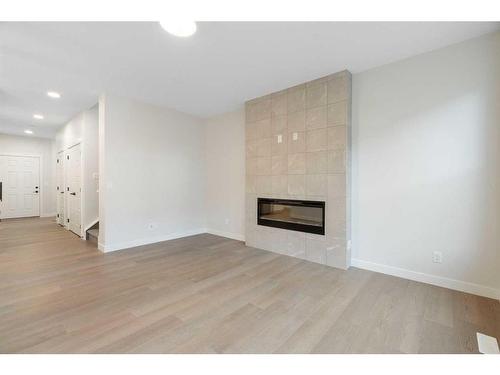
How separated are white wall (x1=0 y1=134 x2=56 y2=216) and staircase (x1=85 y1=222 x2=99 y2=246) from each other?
469 cm

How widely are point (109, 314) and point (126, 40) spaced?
8.74ft

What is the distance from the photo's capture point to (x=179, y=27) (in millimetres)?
2070

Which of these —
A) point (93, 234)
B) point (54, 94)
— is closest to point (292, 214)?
point (93, 234)

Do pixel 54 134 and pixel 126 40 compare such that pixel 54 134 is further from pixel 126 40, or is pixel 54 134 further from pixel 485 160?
pixel 485 160

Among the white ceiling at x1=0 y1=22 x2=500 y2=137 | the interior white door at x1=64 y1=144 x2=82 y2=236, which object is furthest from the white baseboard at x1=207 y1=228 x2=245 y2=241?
the interior white door at x1=64 y1=144 x2=82 y2=236

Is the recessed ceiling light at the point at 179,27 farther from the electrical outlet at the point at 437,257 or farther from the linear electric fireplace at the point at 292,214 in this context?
the electrical outlet at the point at 437,257

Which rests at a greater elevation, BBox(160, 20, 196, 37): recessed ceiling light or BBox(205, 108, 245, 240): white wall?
BBox(160, 20, 196, 37): recessed ceiling light

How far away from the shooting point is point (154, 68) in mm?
2945

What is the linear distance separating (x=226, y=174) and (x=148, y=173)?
1548mm

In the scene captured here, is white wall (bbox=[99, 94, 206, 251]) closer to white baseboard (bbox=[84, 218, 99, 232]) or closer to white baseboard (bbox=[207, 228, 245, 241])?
white baseboard (bbox=[207, 228, 245, 241])

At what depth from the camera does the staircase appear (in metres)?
4.32

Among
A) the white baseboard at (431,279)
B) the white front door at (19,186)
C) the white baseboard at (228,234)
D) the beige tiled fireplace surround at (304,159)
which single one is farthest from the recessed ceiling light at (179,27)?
the white front door at (19,186)

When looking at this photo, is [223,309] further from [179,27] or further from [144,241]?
[144,241]
